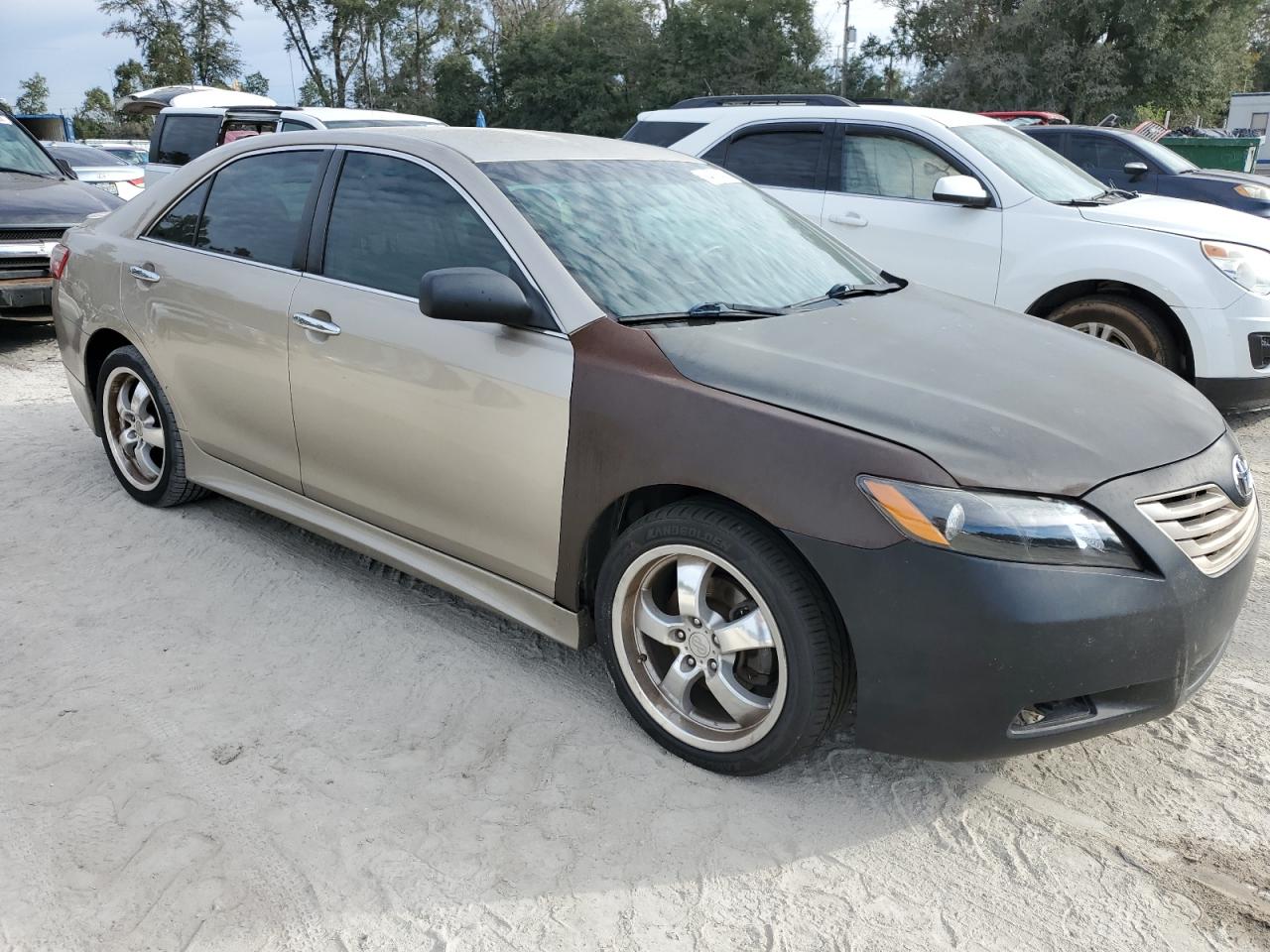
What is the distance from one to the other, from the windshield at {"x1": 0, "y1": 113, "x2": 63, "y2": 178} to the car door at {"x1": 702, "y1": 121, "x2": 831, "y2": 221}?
588 centimetres

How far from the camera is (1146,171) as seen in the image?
11070 millimetres

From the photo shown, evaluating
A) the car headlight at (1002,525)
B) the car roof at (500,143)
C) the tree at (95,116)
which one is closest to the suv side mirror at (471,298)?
the car roof at (500,143)

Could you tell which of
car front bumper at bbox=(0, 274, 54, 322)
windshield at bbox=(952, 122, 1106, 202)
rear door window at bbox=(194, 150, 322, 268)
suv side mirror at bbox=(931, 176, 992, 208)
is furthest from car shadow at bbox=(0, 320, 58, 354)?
windshield at bbox=(952, 122, 1106, 202)

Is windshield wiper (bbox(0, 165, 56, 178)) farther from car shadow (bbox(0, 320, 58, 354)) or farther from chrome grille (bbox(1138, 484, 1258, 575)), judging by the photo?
chrome grille (bbox(1138, 484, 1258, 575))

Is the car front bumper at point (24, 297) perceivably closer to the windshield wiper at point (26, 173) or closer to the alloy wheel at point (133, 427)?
the windshield wiper at point (26, 173)

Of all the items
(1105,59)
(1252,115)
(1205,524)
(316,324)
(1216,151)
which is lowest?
(1205,524)

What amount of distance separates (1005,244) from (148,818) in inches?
219

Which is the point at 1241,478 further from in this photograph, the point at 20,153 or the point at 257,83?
the point at 257,83

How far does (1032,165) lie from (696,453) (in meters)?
5.17

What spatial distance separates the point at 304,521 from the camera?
394 cm

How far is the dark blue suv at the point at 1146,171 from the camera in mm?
11117

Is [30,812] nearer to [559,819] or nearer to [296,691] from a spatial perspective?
[296,691]

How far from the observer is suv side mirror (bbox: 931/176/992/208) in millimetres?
6410

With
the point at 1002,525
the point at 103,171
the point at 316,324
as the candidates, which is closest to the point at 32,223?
the point at 316,324
